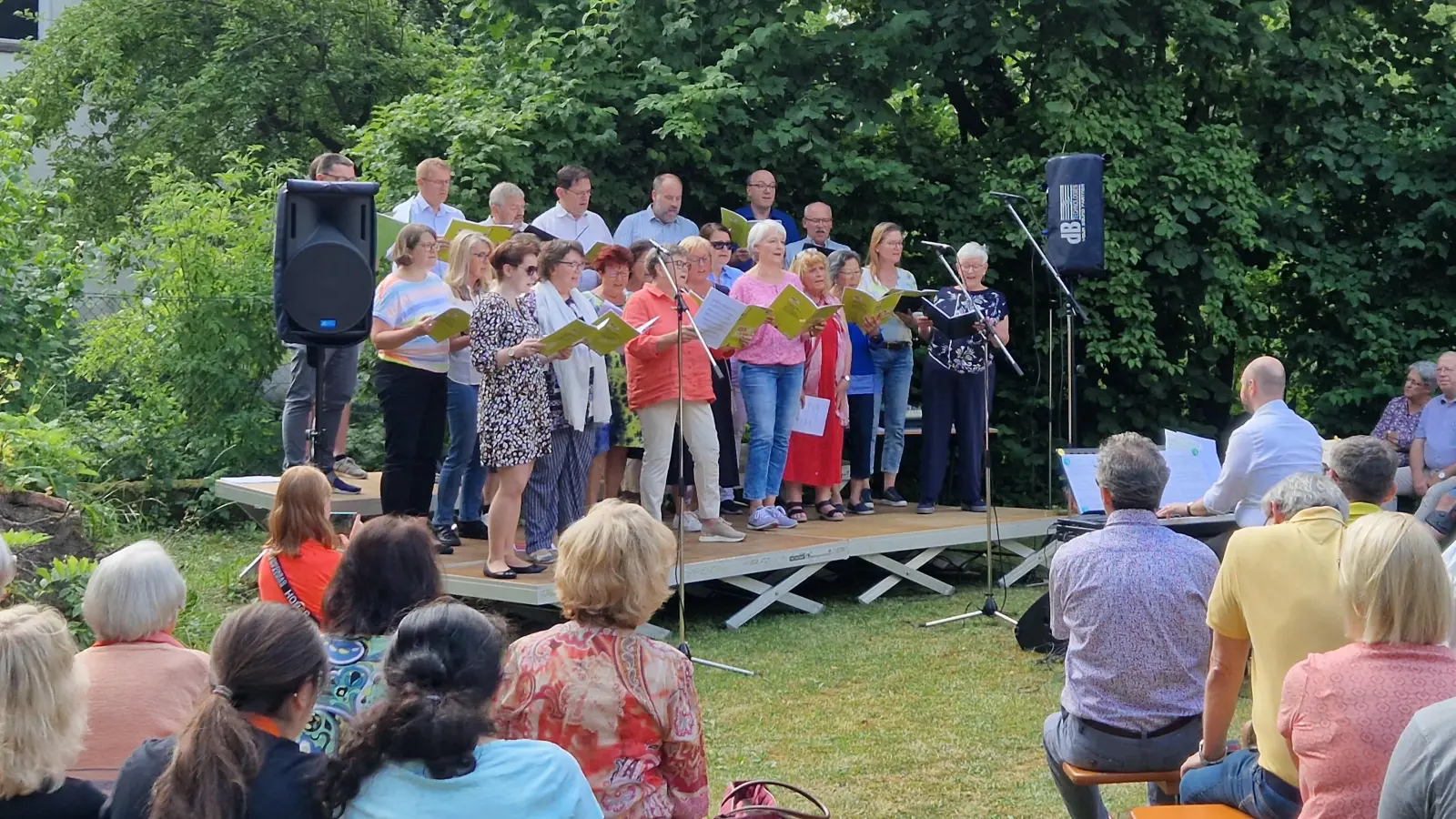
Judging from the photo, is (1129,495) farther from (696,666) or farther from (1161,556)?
(696,666)

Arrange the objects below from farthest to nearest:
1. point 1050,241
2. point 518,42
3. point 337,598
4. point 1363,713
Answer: point 518,42
point 1050,241
point 337,598
point 1363,713

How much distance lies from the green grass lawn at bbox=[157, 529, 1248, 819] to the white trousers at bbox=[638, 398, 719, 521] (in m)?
0.71

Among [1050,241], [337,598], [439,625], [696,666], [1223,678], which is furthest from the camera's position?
[1050,241]

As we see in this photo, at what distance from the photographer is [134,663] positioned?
3262mm

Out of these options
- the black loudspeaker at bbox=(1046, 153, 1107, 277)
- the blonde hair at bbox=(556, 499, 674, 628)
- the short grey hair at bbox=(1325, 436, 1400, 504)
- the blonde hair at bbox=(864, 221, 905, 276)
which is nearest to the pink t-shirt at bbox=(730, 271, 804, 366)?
the blonde hair at bbox=(864, 221, 905, 276)

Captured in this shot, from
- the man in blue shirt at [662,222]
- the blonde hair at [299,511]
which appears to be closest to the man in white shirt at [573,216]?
the man in blue shirt at [662,222]

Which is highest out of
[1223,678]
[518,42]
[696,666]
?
[518,42]

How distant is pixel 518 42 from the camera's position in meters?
11.0

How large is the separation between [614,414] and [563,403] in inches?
39.9

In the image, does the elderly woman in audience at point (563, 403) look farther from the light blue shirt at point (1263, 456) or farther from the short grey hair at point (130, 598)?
the short grey hair at point (130, 598)

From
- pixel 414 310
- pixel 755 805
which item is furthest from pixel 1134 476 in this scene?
pixel 414 310

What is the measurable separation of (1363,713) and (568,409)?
422 cm

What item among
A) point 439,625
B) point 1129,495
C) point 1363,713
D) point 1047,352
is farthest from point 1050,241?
point 439,625

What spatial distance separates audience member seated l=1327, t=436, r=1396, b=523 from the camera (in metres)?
4.64
